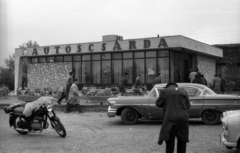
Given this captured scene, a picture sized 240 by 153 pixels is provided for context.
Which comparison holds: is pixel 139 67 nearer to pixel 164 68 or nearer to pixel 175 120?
pixel 164 68

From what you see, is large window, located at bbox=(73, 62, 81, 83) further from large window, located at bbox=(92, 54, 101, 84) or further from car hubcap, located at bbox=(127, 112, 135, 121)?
car hubcap, located at bbox=(127, 112, 135, 121)

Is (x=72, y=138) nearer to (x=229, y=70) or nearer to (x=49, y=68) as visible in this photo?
(x=49, y=68)

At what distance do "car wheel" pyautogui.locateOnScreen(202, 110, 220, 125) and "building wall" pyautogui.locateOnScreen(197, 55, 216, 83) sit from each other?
1956cm

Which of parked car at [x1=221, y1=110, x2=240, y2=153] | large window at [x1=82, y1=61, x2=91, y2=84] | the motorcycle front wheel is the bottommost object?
the motorcycle front wheel

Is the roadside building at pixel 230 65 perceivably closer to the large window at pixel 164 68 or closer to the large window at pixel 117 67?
the large window at pixel 164 68

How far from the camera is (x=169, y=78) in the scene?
87.0 ft

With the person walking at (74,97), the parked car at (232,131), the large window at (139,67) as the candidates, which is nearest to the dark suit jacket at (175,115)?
the parked car at (232,131)

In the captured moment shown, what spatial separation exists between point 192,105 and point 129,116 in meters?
2.31

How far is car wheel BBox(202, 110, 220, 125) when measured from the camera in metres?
12.3

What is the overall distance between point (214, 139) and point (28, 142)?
16.4ft

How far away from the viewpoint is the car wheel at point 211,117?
12.3 meters

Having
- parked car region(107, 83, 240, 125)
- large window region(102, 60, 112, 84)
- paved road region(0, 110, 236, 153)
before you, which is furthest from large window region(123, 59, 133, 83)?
paved road region(0, 110, 236, 153)

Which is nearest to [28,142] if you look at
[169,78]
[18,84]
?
[169,78]

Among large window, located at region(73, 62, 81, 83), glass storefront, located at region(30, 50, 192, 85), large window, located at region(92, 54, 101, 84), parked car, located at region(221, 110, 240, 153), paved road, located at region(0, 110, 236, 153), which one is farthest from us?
large window, located at region(73, 62, 81, 83)
